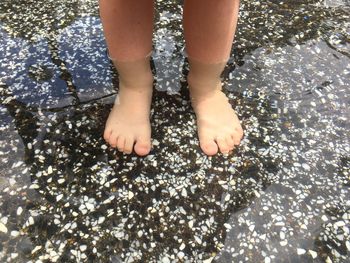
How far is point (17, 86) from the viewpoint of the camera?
162 centimetres

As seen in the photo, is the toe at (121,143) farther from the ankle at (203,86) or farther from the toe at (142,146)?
the ankle at (203,86)

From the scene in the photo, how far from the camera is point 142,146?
139 centimetres

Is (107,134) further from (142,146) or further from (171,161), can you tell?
(171,161)

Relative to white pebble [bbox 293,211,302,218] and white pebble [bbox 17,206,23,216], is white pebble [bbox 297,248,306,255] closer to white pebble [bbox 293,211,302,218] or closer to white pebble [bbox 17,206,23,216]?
white pebble [bbox 293,211,302,218]

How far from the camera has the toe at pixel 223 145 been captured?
1.42 m

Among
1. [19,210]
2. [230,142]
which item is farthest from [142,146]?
[19,210]

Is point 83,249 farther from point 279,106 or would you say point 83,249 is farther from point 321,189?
point 279,106

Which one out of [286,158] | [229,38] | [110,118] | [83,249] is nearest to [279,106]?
[286,158]

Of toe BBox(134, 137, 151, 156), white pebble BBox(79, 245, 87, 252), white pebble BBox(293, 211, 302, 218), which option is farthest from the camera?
toe BBox(134, 137, 151, 156)

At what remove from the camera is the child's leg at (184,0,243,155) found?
50.0 inches

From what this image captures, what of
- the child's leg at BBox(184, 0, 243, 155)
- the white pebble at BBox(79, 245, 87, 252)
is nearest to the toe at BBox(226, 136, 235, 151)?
the child's leg at BBox(184, 0, 243, 155)

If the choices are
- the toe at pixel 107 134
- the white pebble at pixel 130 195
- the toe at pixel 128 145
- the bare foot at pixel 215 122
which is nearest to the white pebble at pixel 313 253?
the bare foot at pixel 215 122

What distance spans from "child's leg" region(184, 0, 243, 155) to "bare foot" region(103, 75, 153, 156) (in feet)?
0.64

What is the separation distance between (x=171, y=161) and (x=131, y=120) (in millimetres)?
223
